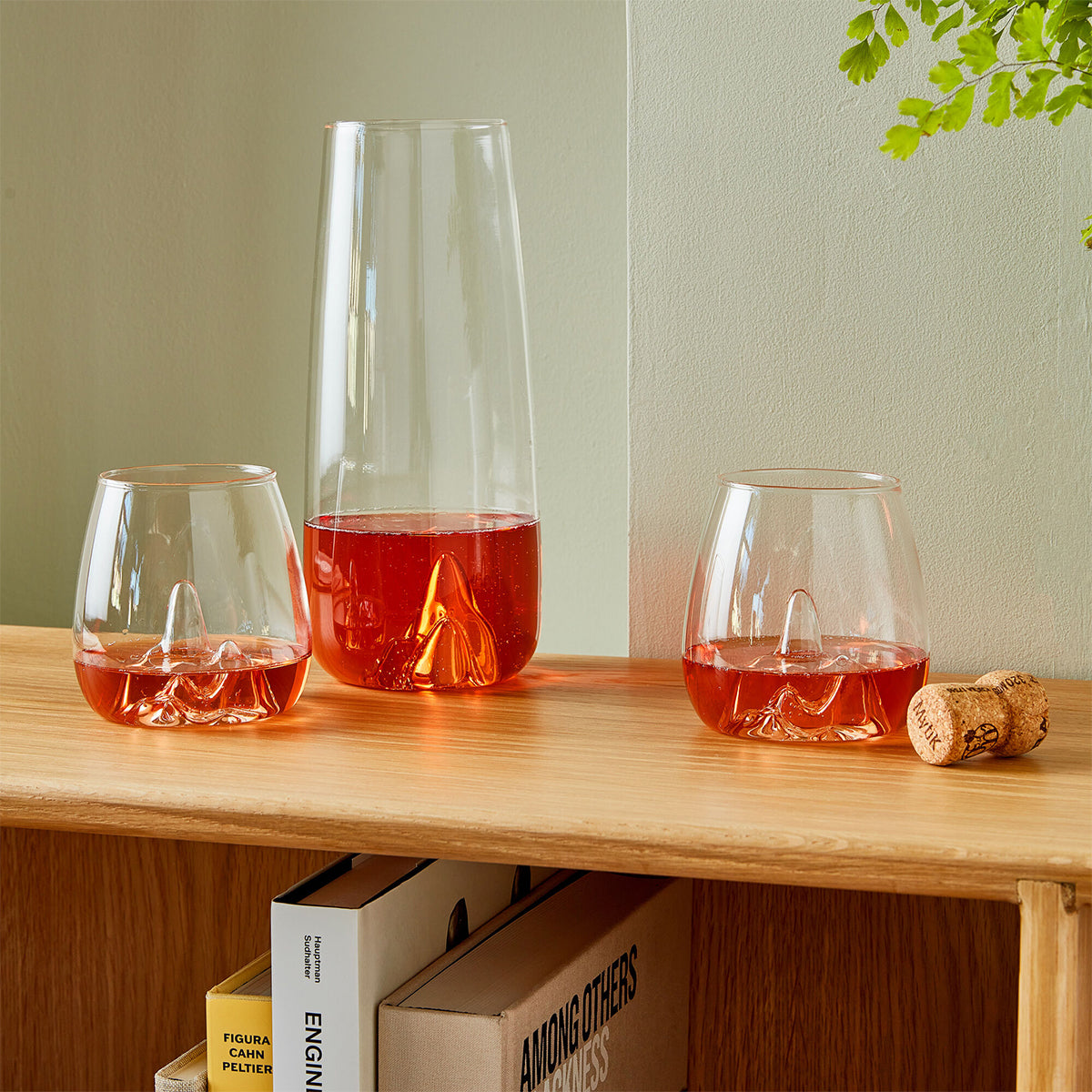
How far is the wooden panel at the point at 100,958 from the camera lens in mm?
981

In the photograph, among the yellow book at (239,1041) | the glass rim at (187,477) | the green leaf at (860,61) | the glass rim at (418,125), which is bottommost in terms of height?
the yellow book at (239,1041)

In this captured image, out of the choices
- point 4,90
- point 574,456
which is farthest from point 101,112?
point 574,456

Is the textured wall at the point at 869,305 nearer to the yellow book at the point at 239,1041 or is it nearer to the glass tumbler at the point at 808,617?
the glass tumbler at the point at 808,617

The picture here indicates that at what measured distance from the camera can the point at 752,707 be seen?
0.65 metres

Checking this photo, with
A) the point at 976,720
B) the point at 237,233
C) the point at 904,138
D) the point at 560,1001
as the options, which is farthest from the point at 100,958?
the point at 904,138

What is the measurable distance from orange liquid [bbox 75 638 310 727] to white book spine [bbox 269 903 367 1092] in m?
0.12

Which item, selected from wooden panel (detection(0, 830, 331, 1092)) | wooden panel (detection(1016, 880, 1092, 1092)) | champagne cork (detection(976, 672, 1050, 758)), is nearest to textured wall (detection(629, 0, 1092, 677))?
champagne cork (detection(976, 672, 1050, 758))

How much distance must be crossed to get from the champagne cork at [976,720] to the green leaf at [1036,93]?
0.26m

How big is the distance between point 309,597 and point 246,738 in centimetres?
11

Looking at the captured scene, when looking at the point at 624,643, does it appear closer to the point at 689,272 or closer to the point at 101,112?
the point at 689,272

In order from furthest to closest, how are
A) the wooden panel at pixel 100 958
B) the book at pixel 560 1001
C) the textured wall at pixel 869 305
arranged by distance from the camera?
the wooden panel at pixel 100 958, the textured wall at pixel 869 305, the book at pixel 560 1001

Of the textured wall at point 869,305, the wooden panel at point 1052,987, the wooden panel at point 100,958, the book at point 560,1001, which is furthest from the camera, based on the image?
the wooden panel at point 100,958

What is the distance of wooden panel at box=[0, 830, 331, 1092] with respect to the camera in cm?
98

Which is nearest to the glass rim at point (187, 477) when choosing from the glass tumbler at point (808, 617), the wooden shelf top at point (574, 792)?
the wooden shelf top at point (574, 792)
